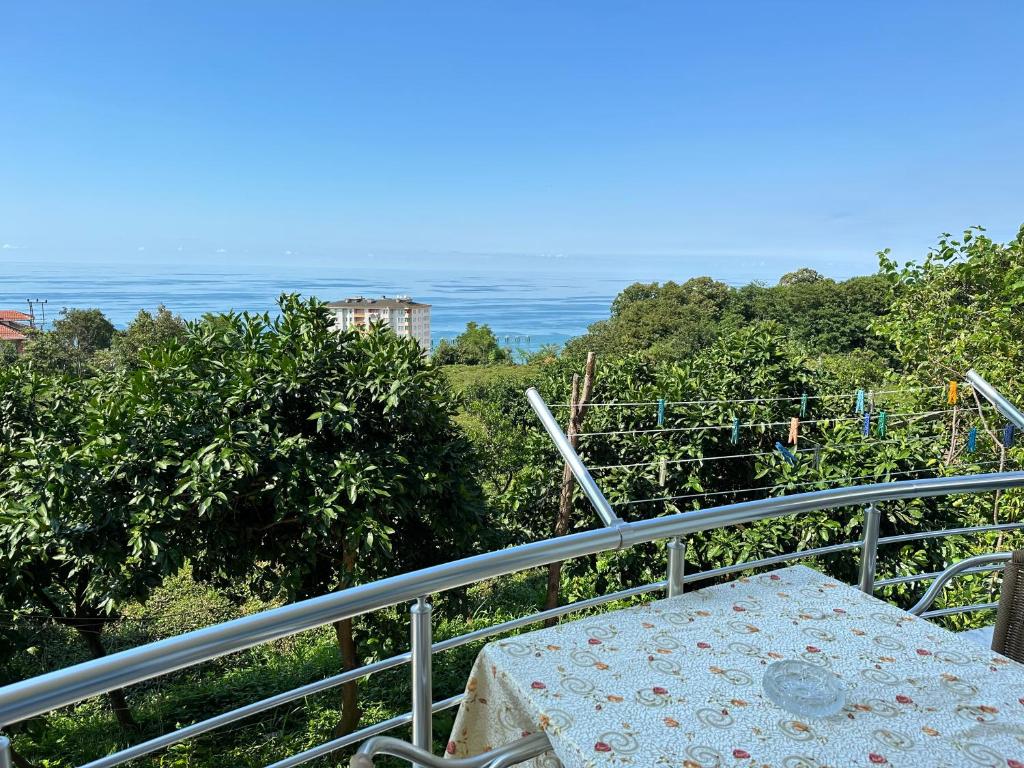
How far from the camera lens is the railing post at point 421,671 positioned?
1116 mm

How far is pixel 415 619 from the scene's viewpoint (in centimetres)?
112

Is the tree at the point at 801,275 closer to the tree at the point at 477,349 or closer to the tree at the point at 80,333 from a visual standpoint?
the tree at the point at 477,349

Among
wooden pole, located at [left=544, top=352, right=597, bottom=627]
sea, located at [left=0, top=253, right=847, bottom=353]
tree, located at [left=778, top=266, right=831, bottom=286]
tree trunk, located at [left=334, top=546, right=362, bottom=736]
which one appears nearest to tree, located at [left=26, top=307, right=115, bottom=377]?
sea, located at [left=0, top=253, right=847, bottom=353]

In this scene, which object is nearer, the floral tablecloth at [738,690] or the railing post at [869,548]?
the floral tablecloth at [738,690]

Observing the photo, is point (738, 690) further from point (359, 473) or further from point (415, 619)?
point (359, 473)

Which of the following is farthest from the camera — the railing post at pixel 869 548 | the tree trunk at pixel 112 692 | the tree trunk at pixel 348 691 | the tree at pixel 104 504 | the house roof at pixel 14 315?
the house roof at pixel 14 315

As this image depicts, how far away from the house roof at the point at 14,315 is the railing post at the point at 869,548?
42.9 metres

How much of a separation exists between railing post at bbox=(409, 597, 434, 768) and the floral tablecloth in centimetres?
6

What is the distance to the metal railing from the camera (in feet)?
2.56

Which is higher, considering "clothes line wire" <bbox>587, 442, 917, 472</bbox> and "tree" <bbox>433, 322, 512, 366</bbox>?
"clothes line wire" <bbox>587, 442, 917, 472</bbox>

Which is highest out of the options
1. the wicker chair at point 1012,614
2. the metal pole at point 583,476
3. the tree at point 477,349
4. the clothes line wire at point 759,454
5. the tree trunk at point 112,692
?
the metal pole at point 583,476

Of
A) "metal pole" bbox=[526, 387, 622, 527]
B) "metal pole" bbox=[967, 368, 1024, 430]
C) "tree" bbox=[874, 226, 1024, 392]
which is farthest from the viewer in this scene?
"tree" bbox=[874, 226, 1024, 392]

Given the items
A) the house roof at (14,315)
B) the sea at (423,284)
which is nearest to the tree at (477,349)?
the sea at (423,284)

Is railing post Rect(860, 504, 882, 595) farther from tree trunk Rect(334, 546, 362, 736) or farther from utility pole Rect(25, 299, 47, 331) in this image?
utility pole Rect(25, 299, 47, 331)
